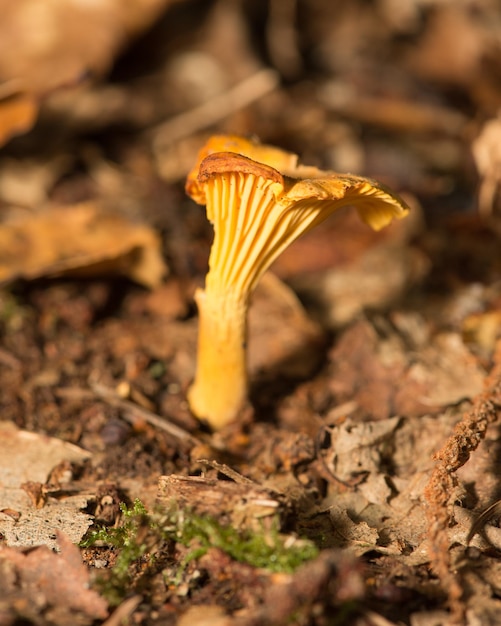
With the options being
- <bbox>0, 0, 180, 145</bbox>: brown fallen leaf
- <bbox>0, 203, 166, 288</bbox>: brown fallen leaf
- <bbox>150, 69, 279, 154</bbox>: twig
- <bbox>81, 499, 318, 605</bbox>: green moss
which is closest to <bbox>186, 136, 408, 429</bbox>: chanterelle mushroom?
<bbox>81, 499, 318, 605</bbox>: green moss

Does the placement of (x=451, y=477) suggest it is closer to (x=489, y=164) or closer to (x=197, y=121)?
(x=489, y=164)

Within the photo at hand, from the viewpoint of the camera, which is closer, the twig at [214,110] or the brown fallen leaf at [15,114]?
the brown fallen leaf at [15,114]

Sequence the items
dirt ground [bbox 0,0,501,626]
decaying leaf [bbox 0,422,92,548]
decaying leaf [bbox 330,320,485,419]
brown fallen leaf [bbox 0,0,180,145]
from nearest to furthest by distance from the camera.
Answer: dirt ground [bbox 0,0,501,626] → decaying leaf [bbox 0,422,92,548] → decaying leaf [bbox 330,320,485,419] → brown fallen leaf [bbox 0,0,180,145]

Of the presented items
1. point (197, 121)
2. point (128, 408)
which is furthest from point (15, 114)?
point (128, 408)

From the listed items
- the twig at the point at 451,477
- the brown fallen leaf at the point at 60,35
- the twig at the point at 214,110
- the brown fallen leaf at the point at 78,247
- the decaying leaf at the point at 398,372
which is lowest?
the decaying leaf at the point at 398,372

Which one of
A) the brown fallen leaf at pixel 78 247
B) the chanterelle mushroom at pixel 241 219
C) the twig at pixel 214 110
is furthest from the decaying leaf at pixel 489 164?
the brown fallen leaf at pixel 78 247

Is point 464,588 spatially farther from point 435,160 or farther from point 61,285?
point 435,160

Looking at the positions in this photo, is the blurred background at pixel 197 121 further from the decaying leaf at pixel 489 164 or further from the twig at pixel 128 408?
the twig at pixel 128 408

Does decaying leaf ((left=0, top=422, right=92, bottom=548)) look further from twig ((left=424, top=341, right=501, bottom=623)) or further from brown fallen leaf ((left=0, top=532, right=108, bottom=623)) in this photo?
twig ((left=424, top=341, right=501, bottom=623))
